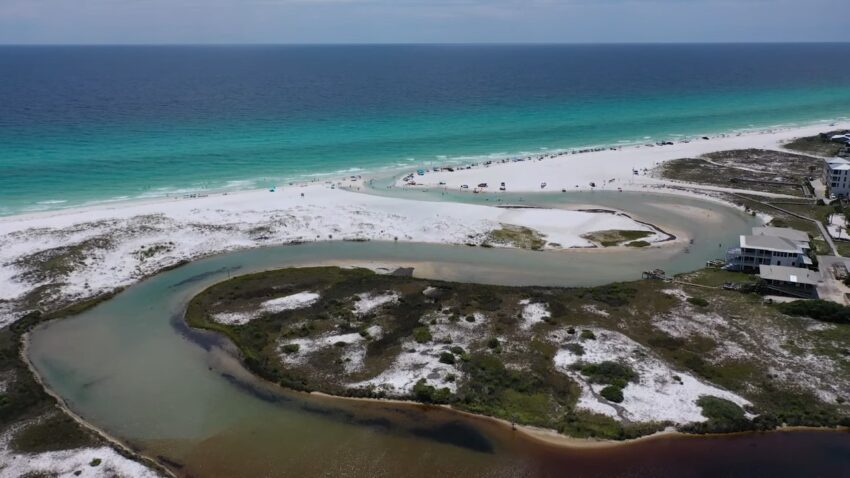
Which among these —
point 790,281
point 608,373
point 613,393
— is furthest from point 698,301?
point 613,393

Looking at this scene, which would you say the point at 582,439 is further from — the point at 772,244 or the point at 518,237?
the point at 518,237

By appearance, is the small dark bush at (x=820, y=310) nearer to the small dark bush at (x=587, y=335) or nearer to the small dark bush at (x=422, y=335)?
the small dark bush at (x=587, y=335)

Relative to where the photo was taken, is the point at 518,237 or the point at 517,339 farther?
the point at 518,237

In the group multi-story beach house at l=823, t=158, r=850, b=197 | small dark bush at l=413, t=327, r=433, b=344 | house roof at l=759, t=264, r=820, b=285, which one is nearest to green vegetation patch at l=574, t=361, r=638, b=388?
small dark bush at l=413, t=327, r=433, b=344

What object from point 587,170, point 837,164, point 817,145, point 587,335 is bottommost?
point 587,335

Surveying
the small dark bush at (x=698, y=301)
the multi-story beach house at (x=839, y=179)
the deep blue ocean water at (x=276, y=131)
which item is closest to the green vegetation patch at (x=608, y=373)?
the small dark bush at (x=698, y=301)

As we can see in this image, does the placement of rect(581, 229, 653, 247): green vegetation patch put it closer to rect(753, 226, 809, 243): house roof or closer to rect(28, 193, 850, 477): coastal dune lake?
rect(753, 226, 809, 243): house roof
